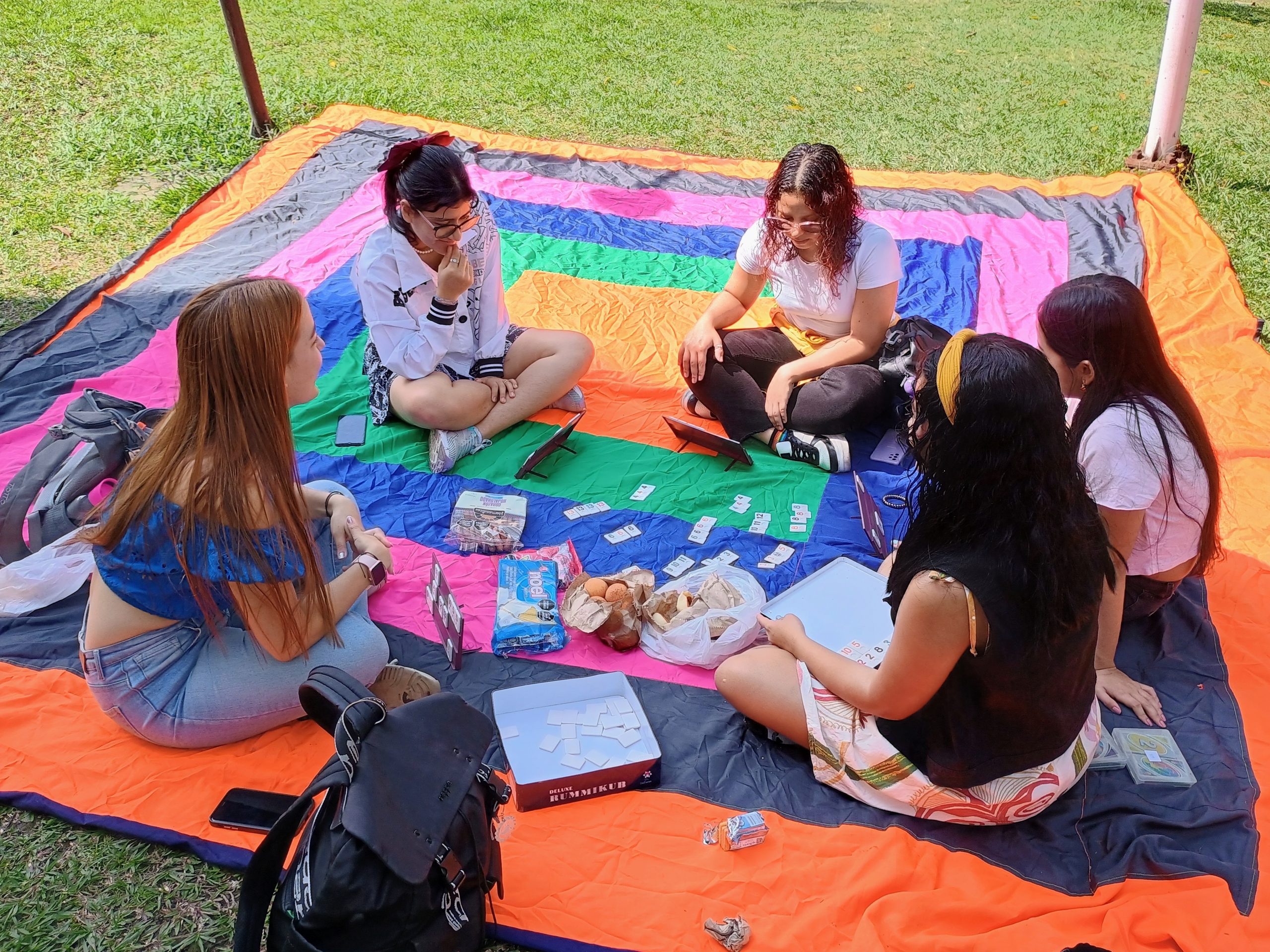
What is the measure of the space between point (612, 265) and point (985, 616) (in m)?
3.85

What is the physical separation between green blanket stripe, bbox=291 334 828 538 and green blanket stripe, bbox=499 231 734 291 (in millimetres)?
1449

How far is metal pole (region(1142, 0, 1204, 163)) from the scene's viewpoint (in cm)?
627

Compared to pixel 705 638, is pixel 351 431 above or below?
above

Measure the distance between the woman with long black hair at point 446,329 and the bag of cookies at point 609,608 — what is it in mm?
1058

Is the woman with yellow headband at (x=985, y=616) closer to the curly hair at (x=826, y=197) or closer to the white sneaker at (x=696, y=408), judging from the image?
the curly hair at (x=826, y=197)

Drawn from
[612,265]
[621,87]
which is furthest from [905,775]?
[621,87]

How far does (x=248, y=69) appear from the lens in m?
6.63

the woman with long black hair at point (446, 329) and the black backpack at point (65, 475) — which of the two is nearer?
the black backpack at point (65, 475)

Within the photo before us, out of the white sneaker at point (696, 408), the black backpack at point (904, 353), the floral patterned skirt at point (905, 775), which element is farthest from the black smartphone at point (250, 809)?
the black backpack at point (904, 353)

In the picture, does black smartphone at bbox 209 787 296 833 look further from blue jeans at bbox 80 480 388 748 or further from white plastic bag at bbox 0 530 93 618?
white plastic bag at bbox 0 530 93 618

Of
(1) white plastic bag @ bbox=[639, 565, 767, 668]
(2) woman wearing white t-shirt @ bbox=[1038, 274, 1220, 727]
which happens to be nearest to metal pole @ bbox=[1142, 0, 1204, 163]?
(2) woman wearing white t-shirt @ bbox=[1038, 274, 1220, 727]

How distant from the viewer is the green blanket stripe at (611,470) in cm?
387

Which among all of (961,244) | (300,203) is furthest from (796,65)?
(300,203)

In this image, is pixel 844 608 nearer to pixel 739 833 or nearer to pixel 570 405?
pixel 739 833
